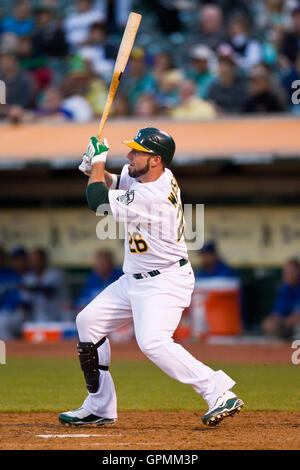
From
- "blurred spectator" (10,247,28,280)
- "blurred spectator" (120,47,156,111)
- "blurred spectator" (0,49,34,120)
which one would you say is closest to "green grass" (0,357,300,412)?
"blurred spectator" (10,247,28,280)

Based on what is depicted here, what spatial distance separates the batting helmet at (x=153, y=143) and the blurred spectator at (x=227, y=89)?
577 centimetres

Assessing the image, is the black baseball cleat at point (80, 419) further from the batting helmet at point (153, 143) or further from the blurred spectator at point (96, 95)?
the blurred spectator at point (96, 95)

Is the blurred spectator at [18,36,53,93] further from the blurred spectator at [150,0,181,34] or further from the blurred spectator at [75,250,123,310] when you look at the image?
the blurred spectator at [75,250,123,310]

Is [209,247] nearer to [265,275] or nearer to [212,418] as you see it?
[265,275]

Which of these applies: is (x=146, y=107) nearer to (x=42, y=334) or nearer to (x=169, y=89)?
(x=169, y=89)

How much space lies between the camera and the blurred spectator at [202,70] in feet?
36.9

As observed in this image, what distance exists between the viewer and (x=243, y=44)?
1161cm

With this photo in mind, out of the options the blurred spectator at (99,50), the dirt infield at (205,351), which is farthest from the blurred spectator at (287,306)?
the blurred spectator at (99,50)

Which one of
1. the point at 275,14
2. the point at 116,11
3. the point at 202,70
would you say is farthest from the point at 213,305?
the point at 116,11

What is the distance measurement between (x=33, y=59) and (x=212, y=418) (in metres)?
9.01

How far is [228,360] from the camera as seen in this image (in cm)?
899

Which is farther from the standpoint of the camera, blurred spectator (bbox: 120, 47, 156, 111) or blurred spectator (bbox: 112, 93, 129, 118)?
blurred spectator (bbox: 120, 47, 156, 111)

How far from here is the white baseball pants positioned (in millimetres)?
4992

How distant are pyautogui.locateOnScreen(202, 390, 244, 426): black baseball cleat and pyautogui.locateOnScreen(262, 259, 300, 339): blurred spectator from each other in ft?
17.9
